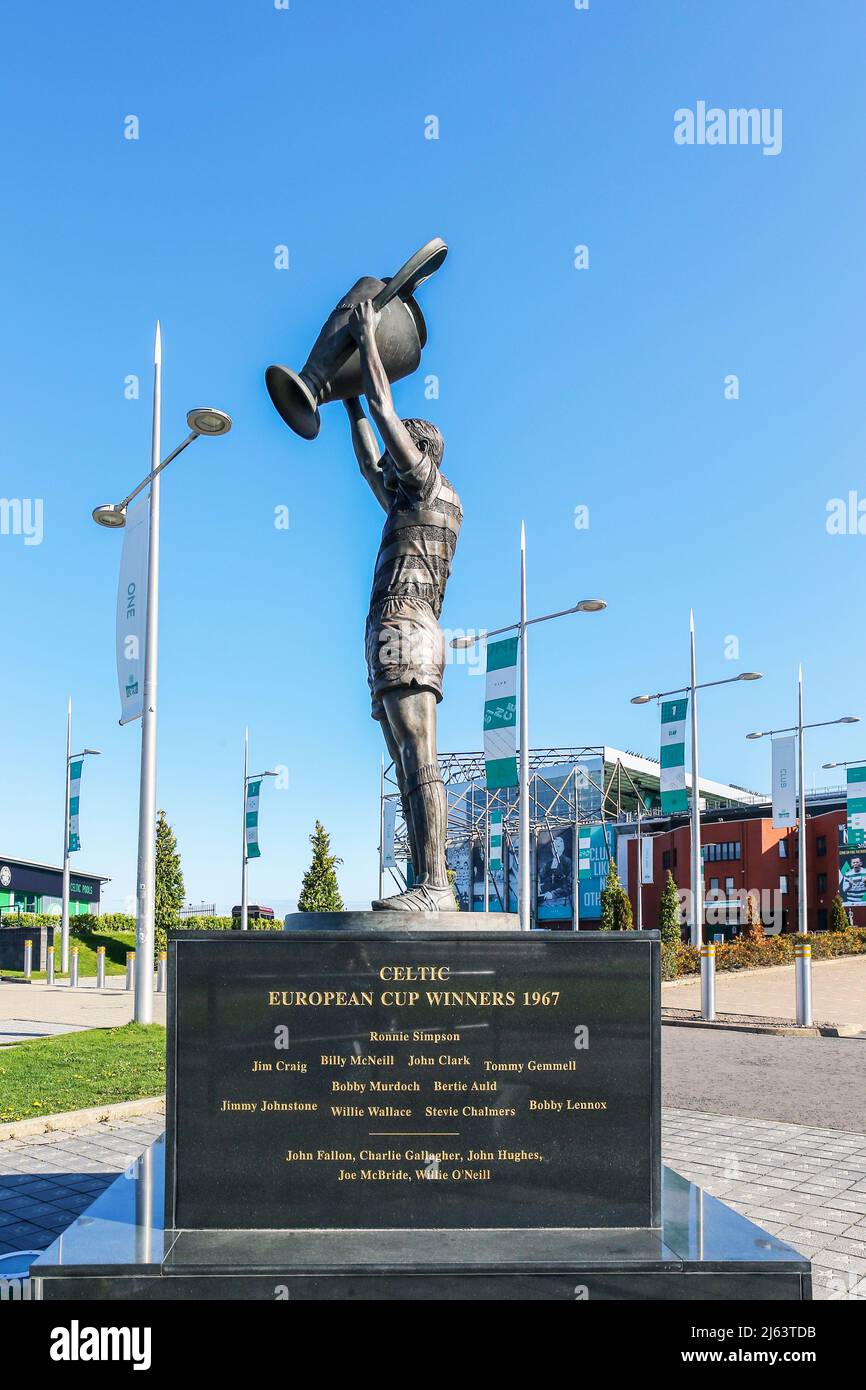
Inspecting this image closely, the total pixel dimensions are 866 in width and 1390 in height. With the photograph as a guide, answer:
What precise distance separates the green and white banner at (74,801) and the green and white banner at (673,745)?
17.5m

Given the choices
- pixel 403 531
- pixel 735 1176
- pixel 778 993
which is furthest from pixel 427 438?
pixel 778 993

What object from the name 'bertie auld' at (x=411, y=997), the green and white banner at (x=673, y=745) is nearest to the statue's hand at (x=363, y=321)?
the name 'bertie auld' at (x=411, y=997)

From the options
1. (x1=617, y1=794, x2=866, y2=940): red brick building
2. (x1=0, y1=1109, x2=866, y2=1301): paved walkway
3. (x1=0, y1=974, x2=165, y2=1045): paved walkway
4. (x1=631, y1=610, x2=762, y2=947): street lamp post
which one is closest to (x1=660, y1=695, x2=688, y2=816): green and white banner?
(x1=631, y1=610, x2=762, y2=947): street lamp post

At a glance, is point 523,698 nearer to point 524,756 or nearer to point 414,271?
point 524,756

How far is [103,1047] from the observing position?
42.2 feet

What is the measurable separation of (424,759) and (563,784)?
5965 centimetres

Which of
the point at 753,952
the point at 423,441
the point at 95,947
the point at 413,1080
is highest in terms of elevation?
the point at 423,441

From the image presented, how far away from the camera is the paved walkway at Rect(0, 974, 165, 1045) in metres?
15.8

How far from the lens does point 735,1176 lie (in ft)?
23.9

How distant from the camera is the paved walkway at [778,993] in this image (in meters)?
19.3

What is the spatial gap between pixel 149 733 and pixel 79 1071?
5691 millimetres
